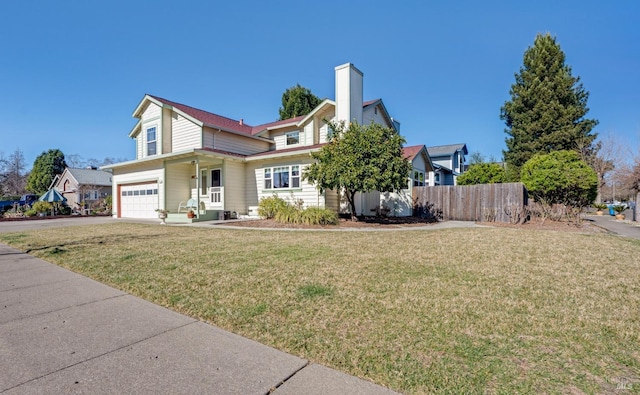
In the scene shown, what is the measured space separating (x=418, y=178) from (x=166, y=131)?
17.4 m

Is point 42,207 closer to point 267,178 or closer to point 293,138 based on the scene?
point 267,178

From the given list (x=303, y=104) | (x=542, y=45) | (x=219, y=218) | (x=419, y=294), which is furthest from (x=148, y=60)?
(x=542, y=45)

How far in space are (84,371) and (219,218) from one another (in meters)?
14.8

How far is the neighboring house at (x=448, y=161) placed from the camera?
30.1m

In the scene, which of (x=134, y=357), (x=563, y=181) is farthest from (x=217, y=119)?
(x=563, y=181)

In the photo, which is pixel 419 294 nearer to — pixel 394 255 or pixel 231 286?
pixel 394 255

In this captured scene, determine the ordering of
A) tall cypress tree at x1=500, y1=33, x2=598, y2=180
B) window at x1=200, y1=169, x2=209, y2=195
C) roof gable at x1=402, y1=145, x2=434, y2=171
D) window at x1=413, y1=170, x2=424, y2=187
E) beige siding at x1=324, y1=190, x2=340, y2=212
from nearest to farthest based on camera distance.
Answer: beige siding at x1=324, y1=190, x2=340, y2=212, window at x1=200, y1=169, x2=209, y2=195, roof gable at x1=402, y1=145, x2=434, y2=171, window at x1=413, y1=170, x2=424, y2=187, tall cypress tree at x1=500, y1=33, x2=598, y2=180

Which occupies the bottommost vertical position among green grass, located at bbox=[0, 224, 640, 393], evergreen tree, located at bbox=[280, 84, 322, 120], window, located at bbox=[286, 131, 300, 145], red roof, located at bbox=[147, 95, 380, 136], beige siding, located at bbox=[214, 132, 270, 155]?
green grass, located at bbox=[0, 224, 640, 393]

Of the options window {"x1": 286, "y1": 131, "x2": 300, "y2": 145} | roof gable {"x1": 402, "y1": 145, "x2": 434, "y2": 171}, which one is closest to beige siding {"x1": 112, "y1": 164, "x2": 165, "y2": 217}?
window {"x1": 286, "y1": 131, "x2": 300, "y2": 145}

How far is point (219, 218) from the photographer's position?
16.8 m

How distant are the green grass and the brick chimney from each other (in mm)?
10884

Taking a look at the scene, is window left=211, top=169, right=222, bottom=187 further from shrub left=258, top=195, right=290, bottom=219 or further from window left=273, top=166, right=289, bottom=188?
shrub left=258, top=195, right=290, bottom=219

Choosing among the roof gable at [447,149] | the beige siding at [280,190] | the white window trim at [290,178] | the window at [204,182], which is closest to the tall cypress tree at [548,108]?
the roof gable at [447,149]

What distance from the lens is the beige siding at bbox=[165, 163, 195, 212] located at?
60.4 feet
